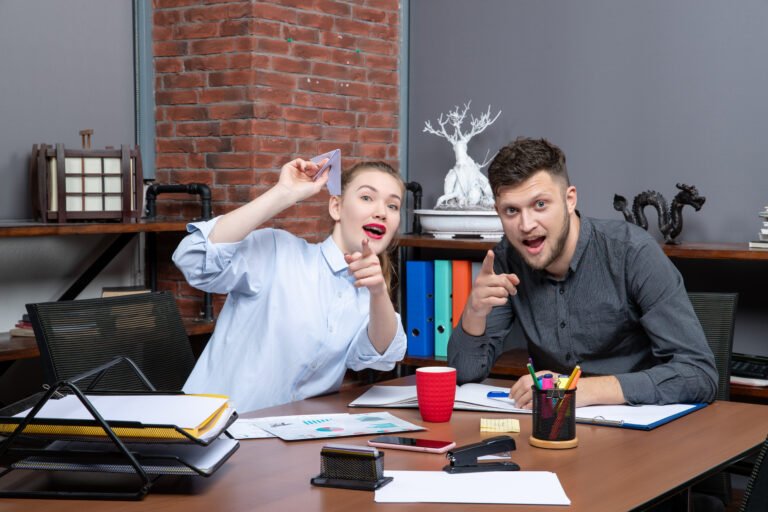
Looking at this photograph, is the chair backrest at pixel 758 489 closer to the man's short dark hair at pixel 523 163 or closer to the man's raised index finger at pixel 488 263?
the man's raised index finger at pixel 488 263

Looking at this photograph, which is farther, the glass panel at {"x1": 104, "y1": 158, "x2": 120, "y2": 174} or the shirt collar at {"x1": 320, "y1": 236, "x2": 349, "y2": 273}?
the glass panel at {"x1": 104, "y1": 158, "x2": 120, "y2": 174}

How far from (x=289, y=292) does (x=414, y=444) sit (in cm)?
76

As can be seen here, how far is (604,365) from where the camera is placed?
2316 mm

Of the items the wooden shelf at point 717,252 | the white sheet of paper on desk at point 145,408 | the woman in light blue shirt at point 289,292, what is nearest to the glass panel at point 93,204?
the woman in light blue shirt at point 289,292

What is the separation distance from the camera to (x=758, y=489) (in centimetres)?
123

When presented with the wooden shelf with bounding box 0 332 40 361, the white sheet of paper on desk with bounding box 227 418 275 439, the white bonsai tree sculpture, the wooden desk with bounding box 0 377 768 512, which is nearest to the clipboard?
the wooden desk with bounding box 0 377 768 512

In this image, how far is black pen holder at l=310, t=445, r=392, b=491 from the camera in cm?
144

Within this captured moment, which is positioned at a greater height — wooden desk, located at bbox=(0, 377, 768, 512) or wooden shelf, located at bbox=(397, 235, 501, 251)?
wooden shelf, located at bbox=(397, 235, 501, 251)

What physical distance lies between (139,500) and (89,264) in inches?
87.6

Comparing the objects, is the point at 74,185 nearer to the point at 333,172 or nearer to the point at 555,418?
the point at 333,172

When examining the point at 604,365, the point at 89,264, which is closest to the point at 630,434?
the point at 604,365

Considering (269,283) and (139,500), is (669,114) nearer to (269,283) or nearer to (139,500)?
(269,283)

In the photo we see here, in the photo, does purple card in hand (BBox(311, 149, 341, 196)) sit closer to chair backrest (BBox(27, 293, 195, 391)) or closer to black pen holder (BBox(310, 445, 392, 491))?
chair backrest (BBox(27, 293, 195, 391))

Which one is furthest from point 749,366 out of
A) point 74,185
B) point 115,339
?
point 74,185
